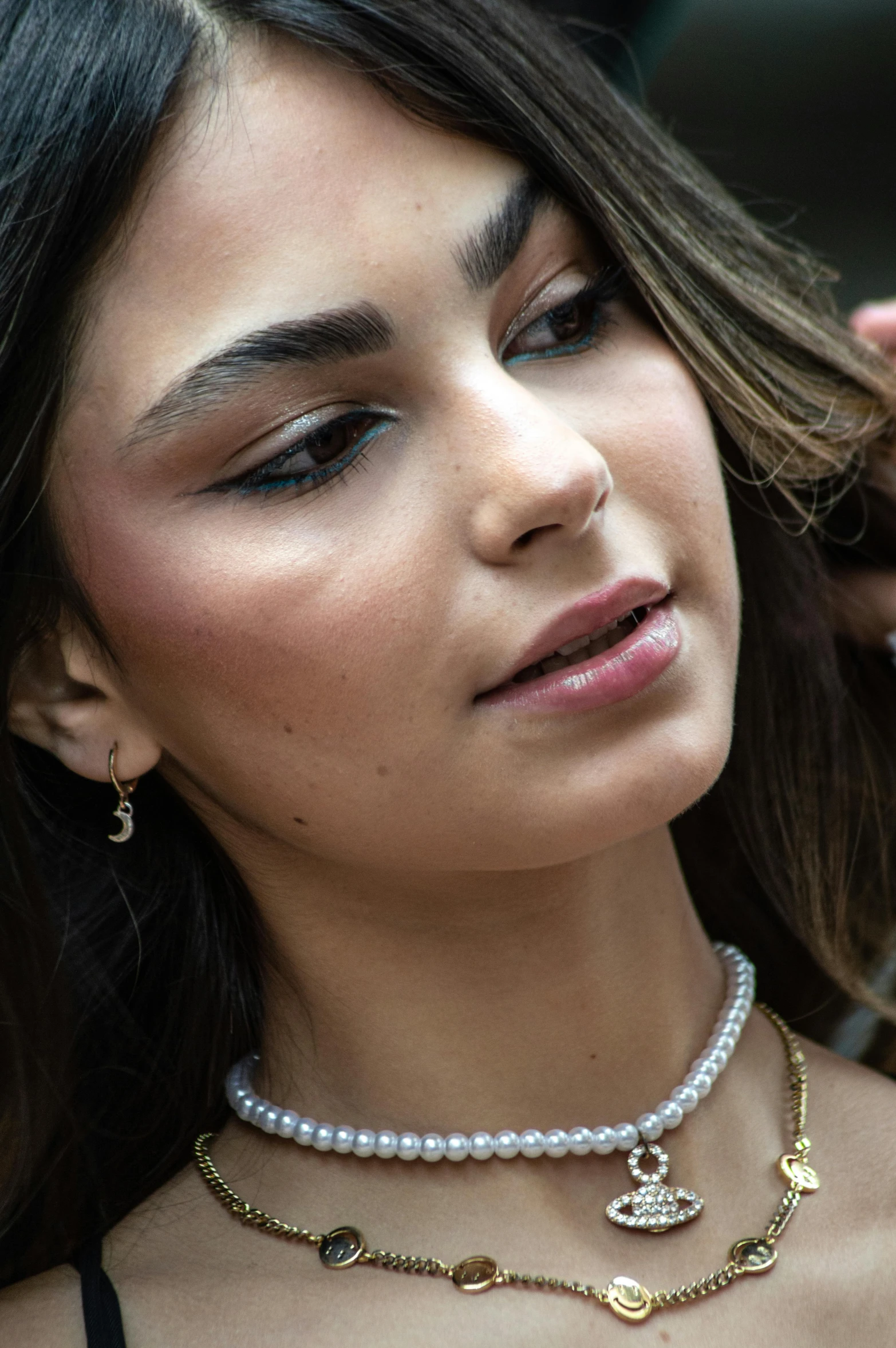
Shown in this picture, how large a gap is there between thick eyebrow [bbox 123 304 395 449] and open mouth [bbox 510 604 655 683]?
1.21ft

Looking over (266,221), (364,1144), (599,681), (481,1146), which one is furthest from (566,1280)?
(266,221)

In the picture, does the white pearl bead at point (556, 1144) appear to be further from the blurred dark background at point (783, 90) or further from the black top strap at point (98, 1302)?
the blurred dark background at point (783, 90)

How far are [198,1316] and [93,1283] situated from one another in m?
0.15

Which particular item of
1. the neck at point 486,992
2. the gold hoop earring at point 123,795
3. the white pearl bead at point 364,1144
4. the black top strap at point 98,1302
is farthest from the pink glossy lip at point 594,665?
the black top strap at point 98,1302

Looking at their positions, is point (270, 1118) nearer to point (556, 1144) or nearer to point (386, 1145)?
point (386, 1145)

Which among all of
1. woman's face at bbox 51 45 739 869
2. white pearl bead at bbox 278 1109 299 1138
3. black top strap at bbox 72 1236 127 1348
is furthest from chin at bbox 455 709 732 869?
black top strap at bbox 72 1236 127 1348

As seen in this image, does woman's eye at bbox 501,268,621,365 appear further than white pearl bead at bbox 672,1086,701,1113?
No

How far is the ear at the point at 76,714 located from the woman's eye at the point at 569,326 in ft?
1.99

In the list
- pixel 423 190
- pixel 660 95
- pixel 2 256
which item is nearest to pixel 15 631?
pixel 2 256

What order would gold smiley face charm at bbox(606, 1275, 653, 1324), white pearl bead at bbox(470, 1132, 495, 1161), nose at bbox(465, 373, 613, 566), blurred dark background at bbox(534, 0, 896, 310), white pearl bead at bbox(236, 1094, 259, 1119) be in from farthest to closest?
blurred dark background at bbox(534, 0, 896, 310), white pearl bead at bbox(236, 1094, 259, 1119), white pearl bead at bbox(470, 1132, 495, 1161), gold smiley face charm at bbox(606, 1275, 653, 1324), nose at bbox(465, 373, 613, 566)

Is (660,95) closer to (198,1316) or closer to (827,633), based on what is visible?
(827,633)

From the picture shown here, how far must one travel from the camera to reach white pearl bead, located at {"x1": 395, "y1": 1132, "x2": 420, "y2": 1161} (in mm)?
1789

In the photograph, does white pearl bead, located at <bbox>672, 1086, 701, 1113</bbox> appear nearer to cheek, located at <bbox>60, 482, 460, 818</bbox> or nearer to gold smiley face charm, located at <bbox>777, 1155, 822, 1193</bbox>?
gold smiley face charm, located at <bbox>777, 1155, 822, 1193</bbox>

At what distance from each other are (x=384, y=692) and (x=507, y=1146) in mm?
603
